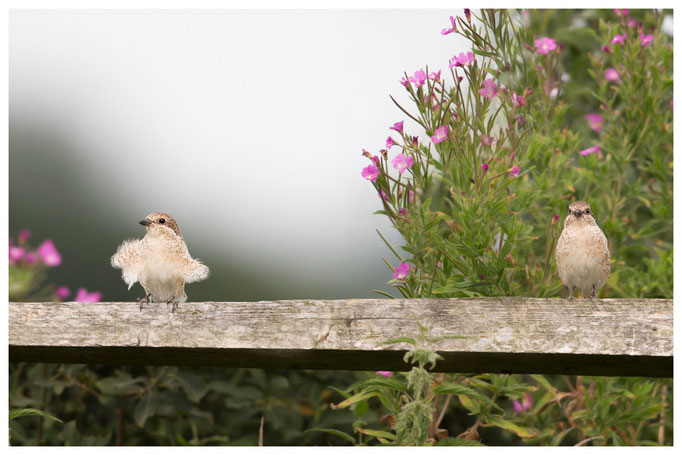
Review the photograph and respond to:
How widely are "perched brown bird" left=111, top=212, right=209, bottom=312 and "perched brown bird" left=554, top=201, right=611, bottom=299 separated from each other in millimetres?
1213

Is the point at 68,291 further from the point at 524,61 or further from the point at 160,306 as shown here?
the point at 524,61

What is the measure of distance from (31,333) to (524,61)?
1.79 metres

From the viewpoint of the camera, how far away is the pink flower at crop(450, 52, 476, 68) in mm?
2385

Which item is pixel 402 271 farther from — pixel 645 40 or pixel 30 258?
pixel 30 258

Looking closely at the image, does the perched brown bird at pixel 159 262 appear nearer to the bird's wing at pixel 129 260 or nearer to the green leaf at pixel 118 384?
the bird's wing at pixel 129 260

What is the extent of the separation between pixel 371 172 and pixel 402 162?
0.34 feet

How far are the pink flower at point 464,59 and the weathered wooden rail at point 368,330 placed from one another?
0.79 meters

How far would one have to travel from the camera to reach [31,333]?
213 centimetres

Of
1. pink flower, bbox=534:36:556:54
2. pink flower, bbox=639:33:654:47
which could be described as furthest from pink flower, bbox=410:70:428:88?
pink flower, bbox=639:33:654:47

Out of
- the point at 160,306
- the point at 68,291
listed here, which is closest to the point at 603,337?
the point at 160,306

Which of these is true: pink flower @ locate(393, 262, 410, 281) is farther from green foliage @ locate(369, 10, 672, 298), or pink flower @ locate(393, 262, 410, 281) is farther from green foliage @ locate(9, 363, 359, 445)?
green foliage @ locate(9, 363, 359, 445)

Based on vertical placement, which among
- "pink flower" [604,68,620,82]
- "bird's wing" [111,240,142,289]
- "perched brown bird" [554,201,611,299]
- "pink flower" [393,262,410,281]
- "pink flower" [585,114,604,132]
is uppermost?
"pink flower" [604,68,620,82]

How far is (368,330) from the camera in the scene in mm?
2045

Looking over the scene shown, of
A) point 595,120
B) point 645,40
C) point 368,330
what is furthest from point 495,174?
point 595,120
